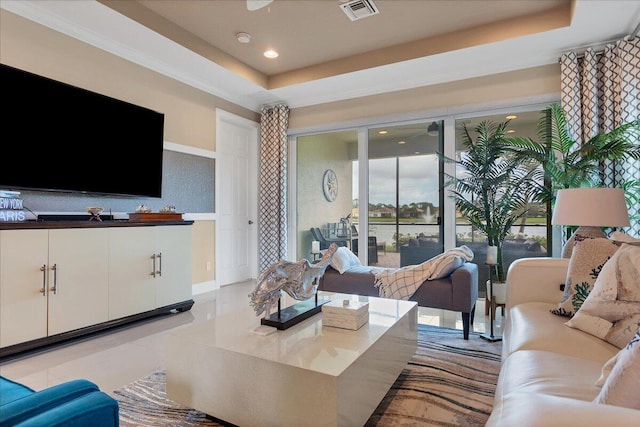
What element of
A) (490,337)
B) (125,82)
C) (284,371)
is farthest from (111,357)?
(490,337)

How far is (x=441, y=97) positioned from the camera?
13.8ft

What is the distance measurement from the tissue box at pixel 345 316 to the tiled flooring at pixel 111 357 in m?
1.23

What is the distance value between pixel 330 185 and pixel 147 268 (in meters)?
2.90

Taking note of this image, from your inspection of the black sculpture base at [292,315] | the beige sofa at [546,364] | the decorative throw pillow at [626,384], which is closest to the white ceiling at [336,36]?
the beige sofa at [546,364]

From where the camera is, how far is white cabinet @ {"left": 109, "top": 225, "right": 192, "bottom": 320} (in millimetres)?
2906

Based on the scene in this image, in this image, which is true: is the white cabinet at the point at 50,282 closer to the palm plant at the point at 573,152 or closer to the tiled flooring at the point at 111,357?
the tiled flooring at the point at 111,357

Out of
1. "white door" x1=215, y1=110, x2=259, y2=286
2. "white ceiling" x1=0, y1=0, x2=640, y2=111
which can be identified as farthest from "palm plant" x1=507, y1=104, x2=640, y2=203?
"white door" x1=215, y1=110, x2=259, y2=286

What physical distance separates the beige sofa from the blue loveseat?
0.85 meters

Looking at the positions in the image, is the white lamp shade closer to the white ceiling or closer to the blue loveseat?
the white ceiling

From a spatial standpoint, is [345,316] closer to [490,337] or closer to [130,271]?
[490,337]

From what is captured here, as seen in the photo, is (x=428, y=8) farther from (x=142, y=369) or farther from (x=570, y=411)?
(x=142, y=369)

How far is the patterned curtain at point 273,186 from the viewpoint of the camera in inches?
199

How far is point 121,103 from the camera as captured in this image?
3312 millimetres

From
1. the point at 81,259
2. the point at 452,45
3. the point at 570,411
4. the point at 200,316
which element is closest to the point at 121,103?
the point at 81,259
